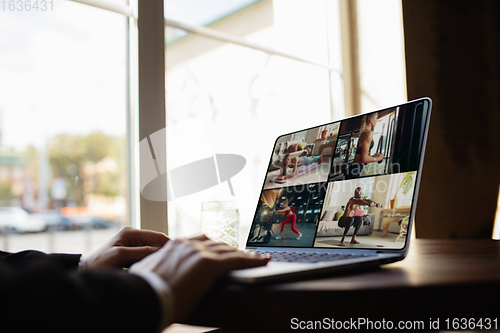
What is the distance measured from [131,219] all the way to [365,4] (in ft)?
5.72

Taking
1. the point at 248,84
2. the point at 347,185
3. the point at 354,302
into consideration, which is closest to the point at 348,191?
the point at 347,185

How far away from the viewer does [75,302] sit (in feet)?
1.07

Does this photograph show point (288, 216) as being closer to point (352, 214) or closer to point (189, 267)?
point (352, 214)

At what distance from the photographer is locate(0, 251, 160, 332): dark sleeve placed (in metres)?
0.31

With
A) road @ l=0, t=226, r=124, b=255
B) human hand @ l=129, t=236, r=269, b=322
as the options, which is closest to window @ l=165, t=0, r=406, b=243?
road @ l=0, t=226, r=124, b=255

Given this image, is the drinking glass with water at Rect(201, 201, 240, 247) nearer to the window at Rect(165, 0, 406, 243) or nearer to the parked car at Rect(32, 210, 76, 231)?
the window at Rect(165, 0, 406, 243)

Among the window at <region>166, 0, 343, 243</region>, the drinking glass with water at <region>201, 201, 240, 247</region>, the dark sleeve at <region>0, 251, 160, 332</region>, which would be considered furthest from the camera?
the window at <region>166, 0, 343, 243</region>

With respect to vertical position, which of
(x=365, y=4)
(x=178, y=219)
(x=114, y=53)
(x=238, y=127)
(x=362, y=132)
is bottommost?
(x=178, y=219)

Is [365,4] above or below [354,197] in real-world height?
above

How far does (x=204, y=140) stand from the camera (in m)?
1.63

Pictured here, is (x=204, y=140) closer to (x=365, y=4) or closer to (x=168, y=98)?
(x=168, y=98)

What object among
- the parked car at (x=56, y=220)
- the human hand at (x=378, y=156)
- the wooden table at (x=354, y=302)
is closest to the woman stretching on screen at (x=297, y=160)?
the human hand at (x=378, y=156)

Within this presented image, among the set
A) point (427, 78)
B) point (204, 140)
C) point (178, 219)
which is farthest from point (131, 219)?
point (427, 78)

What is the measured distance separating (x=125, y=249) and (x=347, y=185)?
0.44 meters
